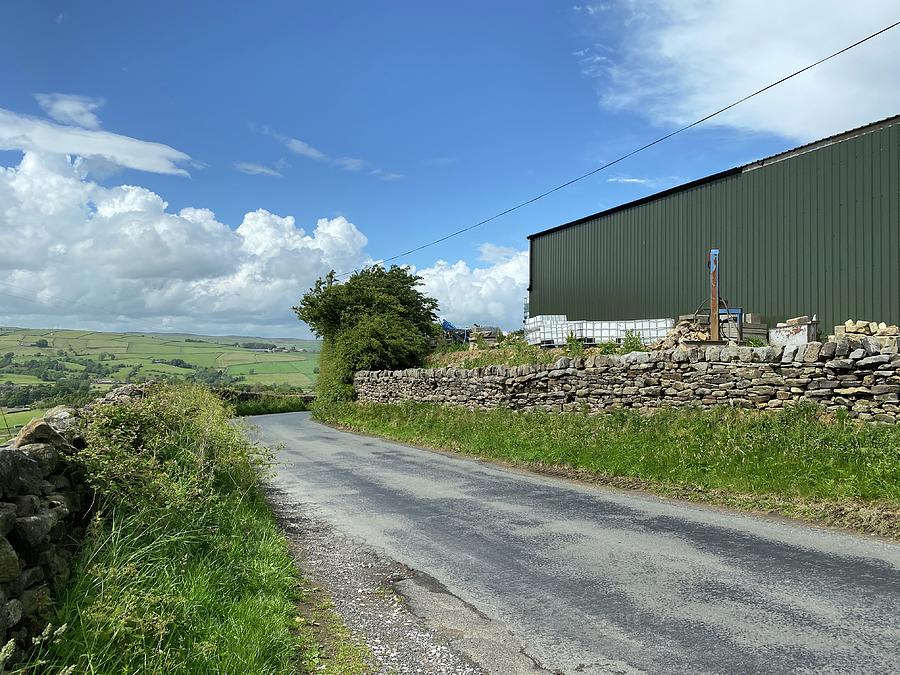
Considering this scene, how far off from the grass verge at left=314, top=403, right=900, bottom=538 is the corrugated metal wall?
8183 mm

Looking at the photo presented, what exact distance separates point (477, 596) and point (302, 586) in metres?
1.63

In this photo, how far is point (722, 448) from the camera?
10125 millimetres

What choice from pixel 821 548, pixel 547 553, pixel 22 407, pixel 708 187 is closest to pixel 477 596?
pixel 547 553

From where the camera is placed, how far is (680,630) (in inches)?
180

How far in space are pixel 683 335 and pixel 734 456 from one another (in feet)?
31.8

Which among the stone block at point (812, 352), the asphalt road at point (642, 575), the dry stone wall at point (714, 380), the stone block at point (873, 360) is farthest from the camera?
the stone block at point (812, 352)

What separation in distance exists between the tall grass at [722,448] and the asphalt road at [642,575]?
107 cm

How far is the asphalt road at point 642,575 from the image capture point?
4254 mm

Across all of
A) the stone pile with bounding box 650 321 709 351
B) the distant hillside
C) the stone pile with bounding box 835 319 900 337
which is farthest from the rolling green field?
the stone pile with bounding box 835 319 900 337

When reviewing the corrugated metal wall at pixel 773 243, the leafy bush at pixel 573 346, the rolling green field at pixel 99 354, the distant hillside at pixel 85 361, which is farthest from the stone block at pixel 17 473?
the corrugated metal wall at pixel 773 243

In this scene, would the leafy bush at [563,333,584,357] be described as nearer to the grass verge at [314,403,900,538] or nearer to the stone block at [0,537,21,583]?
the grass verge at [314,403,900,538]

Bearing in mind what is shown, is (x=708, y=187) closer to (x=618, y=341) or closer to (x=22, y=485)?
(x=618, y=341)

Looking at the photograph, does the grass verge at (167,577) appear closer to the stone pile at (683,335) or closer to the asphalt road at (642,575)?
the asphalt road at (642,575)

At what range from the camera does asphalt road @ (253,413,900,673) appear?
14.0 feet
